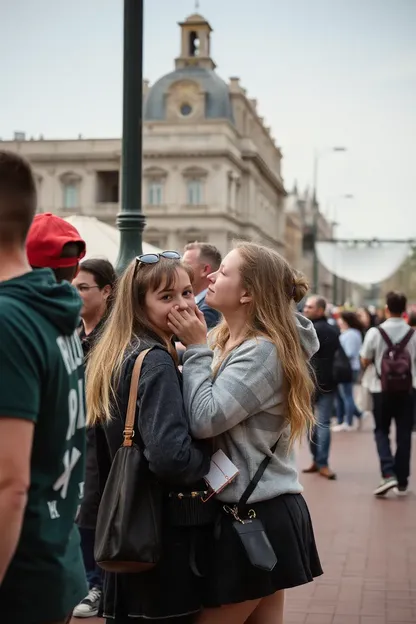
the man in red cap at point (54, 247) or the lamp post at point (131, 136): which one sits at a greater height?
the lamp post at point (131, 136)

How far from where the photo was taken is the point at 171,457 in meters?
2.85

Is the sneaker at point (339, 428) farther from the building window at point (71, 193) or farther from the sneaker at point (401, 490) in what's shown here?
the building window at point (71, 193)

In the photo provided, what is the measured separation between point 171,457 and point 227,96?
286 feet

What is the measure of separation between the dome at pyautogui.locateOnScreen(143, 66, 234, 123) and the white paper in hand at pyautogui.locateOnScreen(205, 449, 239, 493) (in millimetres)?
83802

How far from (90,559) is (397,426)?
484 centimetres

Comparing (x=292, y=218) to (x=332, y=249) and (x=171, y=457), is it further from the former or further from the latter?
(x=171, y=457)

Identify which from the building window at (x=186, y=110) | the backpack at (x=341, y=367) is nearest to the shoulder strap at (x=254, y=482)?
the backpack at (x=341, y=367)

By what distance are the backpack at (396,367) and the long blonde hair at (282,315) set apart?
20.6 ft

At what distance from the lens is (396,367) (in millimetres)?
9531

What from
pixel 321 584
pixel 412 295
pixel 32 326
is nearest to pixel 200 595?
pixel 32 326

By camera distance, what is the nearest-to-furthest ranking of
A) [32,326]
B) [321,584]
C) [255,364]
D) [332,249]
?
[32,326] < [255,364] < [321,584] < [332,249]

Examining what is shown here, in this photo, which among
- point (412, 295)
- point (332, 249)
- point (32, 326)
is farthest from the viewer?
point (412, 295)

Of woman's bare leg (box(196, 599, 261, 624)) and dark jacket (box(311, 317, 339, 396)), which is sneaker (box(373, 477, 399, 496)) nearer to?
dark jacket (box(311, 317, 339, 396))

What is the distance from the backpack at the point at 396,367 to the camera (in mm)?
9492
